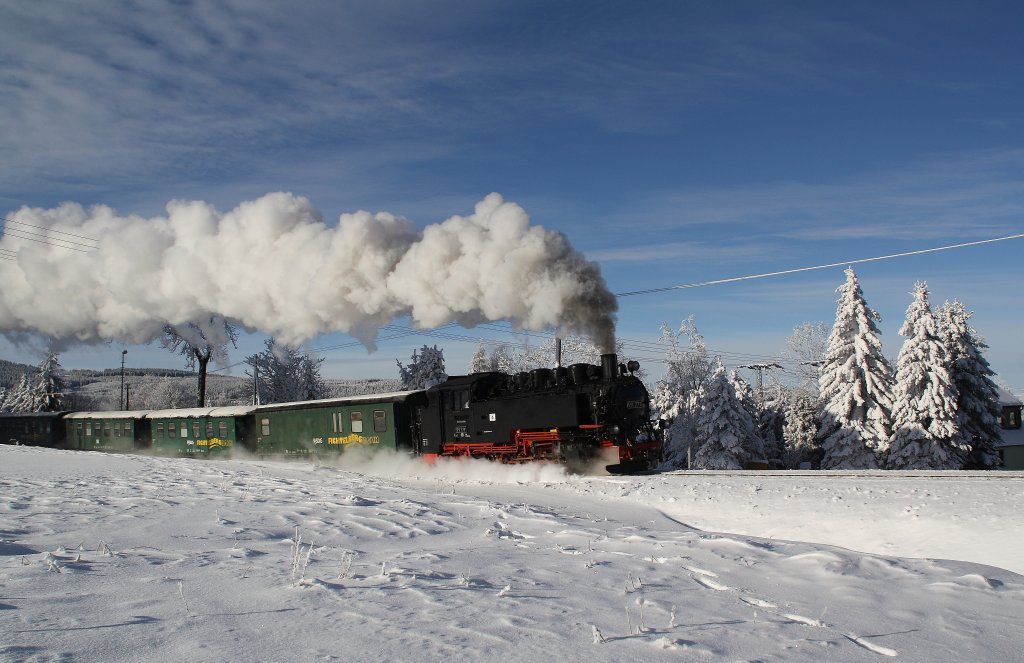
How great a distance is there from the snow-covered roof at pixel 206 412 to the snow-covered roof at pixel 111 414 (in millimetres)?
609

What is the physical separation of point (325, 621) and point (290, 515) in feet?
16.0

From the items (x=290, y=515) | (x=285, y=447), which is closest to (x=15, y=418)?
(x=285, y=447)

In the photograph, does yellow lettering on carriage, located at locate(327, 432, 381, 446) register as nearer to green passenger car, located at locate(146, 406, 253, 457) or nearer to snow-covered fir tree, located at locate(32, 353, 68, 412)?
green passenger car, located at locate(146, 406, 253, 457)

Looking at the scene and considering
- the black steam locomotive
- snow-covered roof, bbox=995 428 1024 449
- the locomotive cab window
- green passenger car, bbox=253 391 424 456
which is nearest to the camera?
the black steam locomotive

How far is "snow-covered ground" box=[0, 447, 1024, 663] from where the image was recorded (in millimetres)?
4496

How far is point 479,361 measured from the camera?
67.4 m

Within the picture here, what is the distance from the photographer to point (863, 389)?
3212cm

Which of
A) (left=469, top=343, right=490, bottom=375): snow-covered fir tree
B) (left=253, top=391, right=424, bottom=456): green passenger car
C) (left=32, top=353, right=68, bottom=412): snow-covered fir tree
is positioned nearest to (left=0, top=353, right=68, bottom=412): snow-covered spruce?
(left=32, top=353, right=68, bottom=412): snow-covered fir tree

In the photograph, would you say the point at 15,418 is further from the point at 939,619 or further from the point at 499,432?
the point at 939,619

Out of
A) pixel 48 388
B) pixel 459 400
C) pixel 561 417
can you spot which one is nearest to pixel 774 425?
pixel 459 400

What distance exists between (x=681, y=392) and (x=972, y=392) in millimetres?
17968

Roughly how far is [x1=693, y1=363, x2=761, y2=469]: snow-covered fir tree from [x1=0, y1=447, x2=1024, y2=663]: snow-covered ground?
24.7 m

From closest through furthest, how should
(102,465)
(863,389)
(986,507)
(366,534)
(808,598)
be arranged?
(808,598) < (366,534) < (986,507) < (102,465) < (863,389)

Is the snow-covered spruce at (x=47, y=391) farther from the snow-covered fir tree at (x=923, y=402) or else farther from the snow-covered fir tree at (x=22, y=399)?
the snow-covered fir tree at (x=923, y=402)
